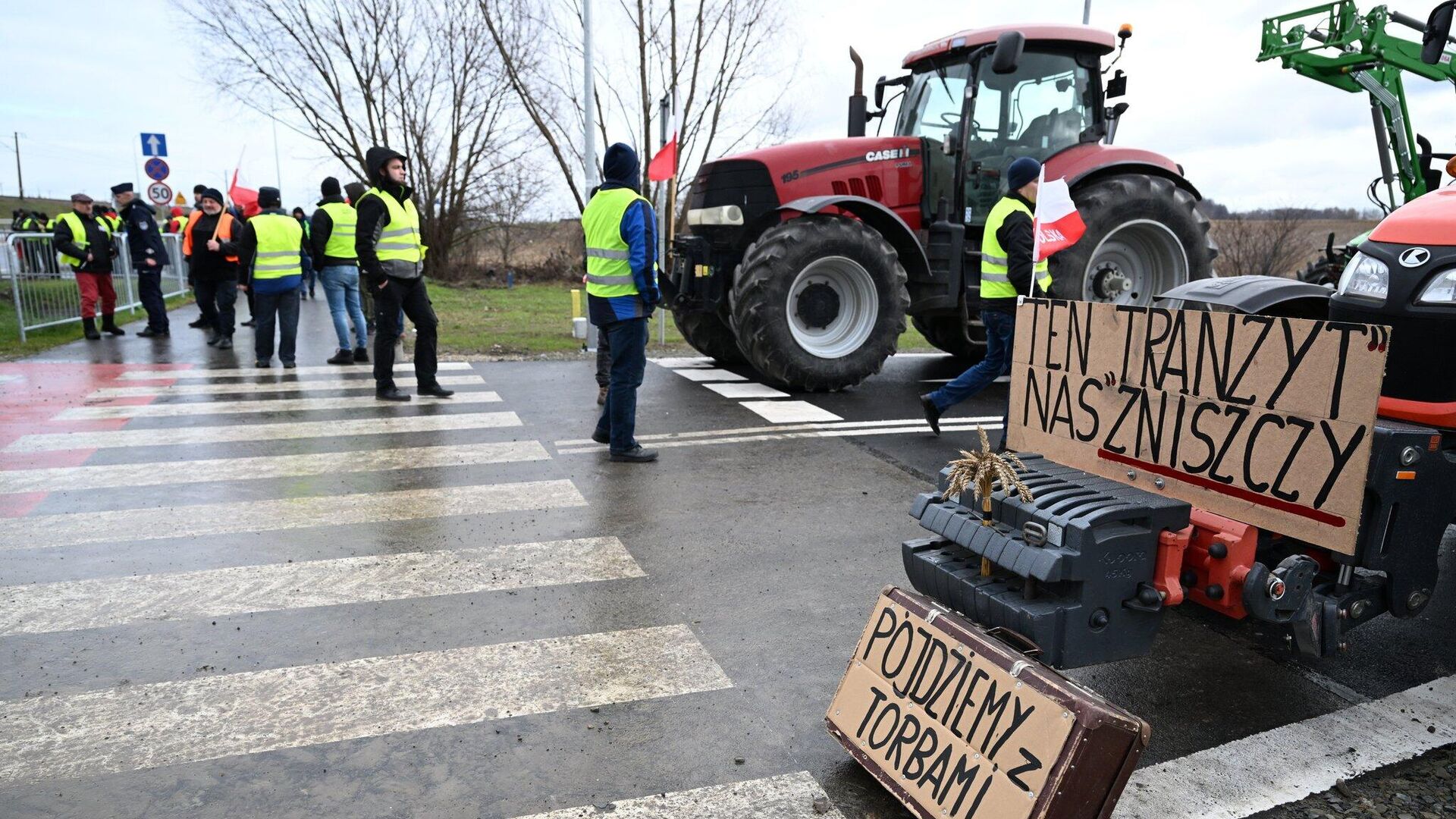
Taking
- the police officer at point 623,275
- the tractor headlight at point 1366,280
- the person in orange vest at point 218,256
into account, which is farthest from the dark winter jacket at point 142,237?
the tractor headlight at point 1366,280

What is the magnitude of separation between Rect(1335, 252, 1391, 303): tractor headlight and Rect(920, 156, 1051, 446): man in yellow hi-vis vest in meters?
3.05

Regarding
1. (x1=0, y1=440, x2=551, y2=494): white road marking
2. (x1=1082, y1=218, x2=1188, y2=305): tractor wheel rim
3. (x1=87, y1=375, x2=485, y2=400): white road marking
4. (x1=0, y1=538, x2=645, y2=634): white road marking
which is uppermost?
(x1=1082, y1=218, x2=1188, y2=305): tractor wheel rim

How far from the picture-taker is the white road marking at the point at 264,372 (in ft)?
32.2

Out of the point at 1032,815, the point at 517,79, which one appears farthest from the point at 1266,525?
the point at 517,79

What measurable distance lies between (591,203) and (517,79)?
15599 mm

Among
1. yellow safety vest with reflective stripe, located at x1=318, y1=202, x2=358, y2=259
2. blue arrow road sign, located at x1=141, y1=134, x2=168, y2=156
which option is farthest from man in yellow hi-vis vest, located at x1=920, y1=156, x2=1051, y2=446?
blue arrow road sign, located at x1=141, y1=134, x2=168, y2=156

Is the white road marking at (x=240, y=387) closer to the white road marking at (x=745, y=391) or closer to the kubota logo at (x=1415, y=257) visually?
the white road marking at (x=745, y=391)

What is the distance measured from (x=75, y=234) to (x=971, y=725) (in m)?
13.7

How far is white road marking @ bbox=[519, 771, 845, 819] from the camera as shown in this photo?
8.88ft

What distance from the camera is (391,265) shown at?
835 centimetres

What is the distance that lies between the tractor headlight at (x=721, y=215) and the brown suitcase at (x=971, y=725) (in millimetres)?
6293

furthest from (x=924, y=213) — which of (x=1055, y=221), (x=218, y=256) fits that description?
(x=218, y=256)

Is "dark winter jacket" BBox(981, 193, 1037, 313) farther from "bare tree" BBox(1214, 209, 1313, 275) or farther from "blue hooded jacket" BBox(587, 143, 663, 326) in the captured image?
"bare tree" BBox(1214, 209, 1313, 275)

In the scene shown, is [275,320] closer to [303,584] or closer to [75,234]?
[75,234]
